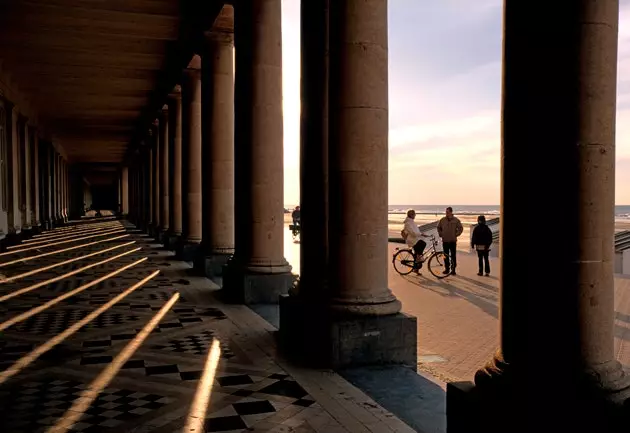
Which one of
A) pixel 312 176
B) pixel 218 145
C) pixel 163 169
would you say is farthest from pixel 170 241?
pixel 312 176

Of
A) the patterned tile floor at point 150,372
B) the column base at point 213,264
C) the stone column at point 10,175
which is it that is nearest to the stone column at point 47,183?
the stone column at point 10,175

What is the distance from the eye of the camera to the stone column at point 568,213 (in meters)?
3.64

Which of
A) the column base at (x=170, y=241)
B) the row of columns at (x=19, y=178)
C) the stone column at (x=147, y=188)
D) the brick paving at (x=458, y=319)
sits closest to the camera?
the brick paving at (x=458, y=319)

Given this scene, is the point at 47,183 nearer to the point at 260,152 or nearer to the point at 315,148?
the point at 260,152

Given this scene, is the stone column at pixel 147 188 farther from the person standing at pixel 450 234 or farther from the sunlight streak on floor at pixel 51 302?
the person standing at pixel 450 234

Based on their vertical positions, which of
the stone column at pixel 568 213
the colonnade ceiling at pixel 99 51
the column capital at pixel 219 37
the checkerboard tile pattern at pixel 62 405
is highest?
the colonnade ceiling at pixel 99 51

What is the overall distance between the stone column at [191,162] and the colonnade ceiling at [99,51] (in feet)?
2.60

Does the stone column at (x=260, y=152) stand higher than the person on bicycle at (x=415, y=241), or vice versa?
the stone column at (x=260, y=152)

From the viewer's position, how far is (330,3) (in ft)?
22.4

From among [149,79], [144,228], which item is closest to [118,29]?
[149,79]

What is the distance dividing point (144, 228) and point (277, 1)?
2962cm

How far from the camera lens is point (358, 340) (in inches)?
257

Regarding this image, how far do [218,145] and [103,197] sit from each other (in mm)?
106924

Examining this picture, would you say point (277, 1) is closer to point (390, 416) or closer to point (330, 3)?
point (330, 3)
